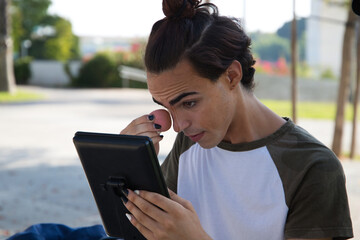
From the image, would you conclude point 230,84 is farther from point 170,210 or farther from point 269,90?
point 269,90

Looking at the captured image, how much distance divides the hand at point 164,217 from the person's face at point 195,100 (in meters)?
0.25

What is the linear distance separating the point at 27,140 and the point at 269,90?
1371cm

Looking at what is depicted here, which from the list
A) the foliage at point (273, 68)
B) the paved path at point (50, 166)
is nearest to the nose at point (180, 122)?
the paved path at point (50, 166)

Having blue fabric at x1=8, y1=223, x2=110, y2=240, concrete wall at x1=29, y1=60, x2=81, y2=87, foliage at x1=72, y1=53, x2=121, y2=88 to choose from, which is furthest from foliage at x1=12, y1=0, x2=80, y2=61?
blue fabric at x1=8, y1=223, x2=110, y2=240

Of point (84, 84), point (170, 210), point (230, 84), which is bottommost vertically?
point (84, 84)

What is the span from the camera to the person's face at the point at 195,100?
162 centimetres

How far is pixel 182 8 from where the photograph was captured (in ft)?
5.40

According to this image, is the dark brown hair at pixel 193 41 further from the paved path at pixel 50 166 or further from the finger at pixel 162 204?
the paved path at pixel 50 166

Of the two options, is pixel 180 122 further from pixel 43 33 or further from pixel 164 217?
pixel 43 33

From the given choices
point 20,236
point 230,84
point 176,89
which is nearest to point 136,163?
point 176,89

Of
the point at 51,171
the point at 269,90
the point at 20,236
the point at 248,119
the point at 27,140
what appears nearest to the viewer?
the point at 248,119

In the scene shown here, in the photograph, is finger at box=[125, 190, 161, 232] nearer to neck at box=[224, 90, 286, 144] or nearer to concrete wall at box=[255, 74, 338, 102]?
neck at box=[224, 90, 286, 144]

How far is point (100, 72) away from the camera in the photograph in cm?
2811

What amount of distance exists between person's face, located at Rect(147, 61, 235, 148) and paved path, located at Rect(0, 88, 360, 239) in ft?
2.37
